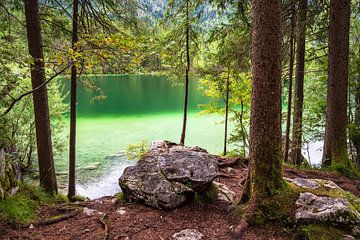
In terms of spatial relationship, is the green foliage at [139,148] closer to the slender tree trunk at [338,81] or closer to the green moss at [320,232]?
the slender tree trunk at [338,81]

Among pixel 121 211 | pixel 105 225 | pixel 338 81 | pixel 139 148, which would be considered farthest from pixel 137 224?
pixel 139 148

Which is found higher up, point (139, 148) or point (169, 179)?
Result: point (169, 179)

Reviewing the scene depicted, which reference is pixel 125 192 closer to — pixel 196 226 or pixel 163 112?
pixel 196 226

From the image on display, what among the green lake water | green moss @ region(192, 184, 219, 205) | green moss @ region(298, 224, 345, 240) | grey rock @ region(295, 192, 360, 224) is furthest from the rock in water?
the green lake water

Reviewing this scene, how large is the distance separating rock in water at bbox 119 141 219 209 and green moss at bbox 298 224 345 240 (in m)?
1.37

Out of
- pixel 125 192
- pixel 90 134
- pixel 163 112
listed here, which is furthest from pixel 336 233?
pixel 163 112

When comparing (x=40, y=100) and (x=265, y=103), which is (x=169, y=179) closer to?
(x=265, y=103)

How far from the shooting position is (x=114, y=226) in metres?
3.59

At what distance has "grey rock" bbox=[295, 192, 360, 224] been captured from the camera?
292 centimetres

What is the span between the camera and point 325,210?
300cm

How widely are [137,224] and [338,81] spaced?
4497mm

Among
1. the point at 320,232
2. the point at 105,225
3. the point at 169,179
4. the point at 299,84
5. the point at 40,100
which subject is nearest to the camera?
the point at 320,232

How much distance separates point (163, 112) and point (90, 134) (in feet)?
27.5

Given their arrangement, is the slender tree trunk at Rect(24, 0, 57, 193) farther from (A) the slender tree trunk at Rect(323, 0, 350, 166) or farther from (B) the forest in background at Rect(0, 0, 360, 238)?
(A) the slender tree trunk at Rect(323, 0, 350, 166)
